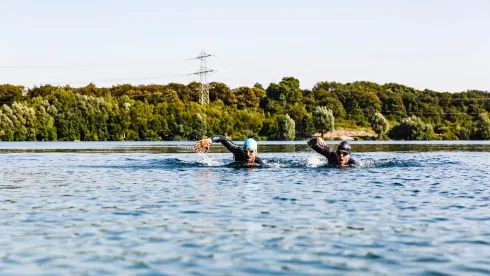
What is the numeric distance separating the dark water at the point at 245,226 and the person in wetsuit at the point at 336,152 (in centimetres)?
491

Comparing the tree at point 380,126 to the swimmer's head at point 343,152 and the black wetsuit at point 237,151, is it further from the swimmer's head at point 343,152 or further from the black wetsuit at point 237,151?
the black wetsuit at point 237,151

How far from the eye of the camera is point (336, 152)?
3128 cm

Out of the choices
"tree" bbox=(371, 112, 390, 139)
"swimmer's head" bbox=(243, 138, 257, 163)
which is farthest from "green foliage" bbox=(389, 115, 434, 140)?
"swimmer's head" bbox=(243, 138, 257, 163)

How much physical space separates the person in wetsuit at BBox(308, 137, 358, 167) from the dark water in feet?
16.1

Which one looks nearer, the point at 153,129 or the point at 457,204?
the point at 457,204

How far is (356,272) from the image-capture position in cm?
1003

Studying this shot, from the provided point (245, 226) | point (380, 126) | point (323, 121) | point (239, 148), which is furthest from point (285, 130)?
point (245, 226)

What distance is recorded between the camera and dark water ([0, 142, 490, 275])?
10.5 metres

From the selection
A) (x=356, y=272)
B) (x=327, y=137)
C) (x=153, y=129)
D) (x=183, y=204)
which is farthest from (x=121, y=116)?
(x=356, y=272)

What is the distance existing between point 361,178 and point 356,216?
1050cm

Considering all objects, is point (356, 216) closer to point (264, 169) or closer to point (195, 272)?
point (195, 272)

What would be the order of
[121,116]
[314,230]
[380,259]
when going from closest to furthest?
[380,259] < [314,230] < [121,116]

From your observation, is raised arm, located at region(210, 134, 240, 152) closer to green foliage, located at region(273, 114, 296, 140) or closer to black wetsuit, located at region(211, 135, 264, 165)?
black wetsuit, located at region(211, 135, 264, 165)

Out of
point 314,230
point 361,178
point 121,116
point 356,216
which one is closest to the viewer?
point 314,230
